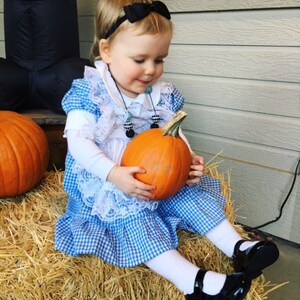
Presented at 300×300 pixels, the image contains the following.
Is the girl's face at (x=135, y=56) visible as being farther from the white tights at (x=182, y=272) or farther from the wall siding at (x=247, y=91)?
the wall siding at (x=247, y=91)

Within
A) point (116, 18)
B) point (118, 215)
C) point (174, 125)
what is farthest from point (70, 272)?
point (116, 18)

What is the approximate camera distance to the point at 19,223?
1499 mm

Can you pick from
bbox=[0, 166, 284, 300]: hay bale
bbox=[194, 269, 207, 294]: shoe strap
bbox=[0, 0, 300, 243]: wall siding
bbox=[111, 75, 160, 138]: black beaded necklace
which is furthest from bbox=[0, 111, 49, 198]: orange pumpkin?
bbox=[0, 0, 300, 243]: wall siding

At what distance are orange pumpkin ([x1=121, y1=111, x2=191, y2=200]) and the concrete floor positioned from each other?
111cm

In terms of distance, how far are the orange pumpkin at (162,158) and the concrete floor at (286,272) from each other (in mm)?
1105

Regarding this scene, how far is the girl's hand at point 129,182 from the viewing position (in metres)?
1.24

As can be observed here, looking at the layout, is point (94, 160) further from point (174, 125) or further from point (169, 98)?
point (169, 98)

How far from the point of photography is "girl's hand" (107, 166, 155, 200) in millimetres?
1239

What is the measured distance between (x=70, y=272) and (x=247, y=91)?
1.46 m

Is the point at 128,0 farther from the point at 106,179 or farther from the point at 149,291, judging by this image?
the point at 149,291

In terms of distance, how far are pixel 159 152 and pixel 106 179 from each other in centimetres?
20

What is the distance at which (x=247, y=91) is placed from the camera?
224 centimetres

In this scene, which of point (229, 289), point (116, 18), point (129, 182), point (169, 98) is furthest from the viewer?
point (169, 98)

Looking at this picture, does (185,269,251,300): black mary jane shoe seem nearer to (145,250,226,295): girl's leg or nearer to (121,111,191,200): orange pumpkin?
(145,250,226,295): girl's leg
